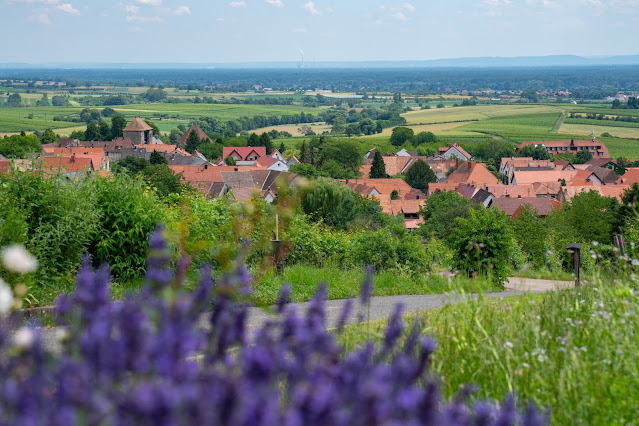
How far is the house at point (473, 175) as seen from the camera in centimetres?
9844

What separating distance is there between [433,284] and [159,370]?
34.5 feet

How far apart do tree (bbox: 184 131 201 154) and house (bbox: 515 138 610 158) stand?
55.3 m

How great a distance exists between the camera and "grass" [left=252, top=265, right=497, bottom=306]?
31.8 feet

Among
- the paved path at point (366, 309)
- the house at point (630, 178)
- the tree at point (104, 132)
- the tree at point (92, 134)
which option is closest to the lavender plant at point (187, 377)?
the paved path at point (366, 309)

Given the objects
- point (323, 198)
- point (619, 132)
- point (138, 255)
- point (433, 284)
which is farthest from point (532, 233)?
point (619, 132)

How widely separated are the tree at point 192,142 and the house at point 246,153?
12.0 m

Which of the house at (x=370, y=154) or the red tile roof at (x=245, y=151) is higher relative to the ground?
the red tile roof at (x=245, y=151)

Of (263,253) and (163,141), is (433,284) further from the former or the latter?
(163,141)

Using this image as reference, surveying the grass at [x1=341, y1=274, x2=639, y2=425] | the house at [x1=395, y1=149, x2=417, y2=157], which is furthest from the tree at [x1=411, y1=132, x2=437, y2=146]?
the grass at [x1=341, y1=274, x2=639, y2=425]

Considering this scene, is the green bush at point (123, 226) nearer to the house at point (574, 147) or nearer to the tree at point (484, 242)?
the tree at point (484, 242)

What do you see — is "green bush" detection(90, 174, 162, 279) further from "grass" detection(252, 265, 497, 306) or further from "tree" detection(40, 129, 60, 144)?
"tree" detection(40, 129, 60, 144)

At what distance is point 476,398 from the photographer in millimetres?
4086

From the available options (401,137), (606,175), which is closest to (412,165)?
(606,175)

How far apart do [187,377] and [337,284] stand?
8724 millimetres
